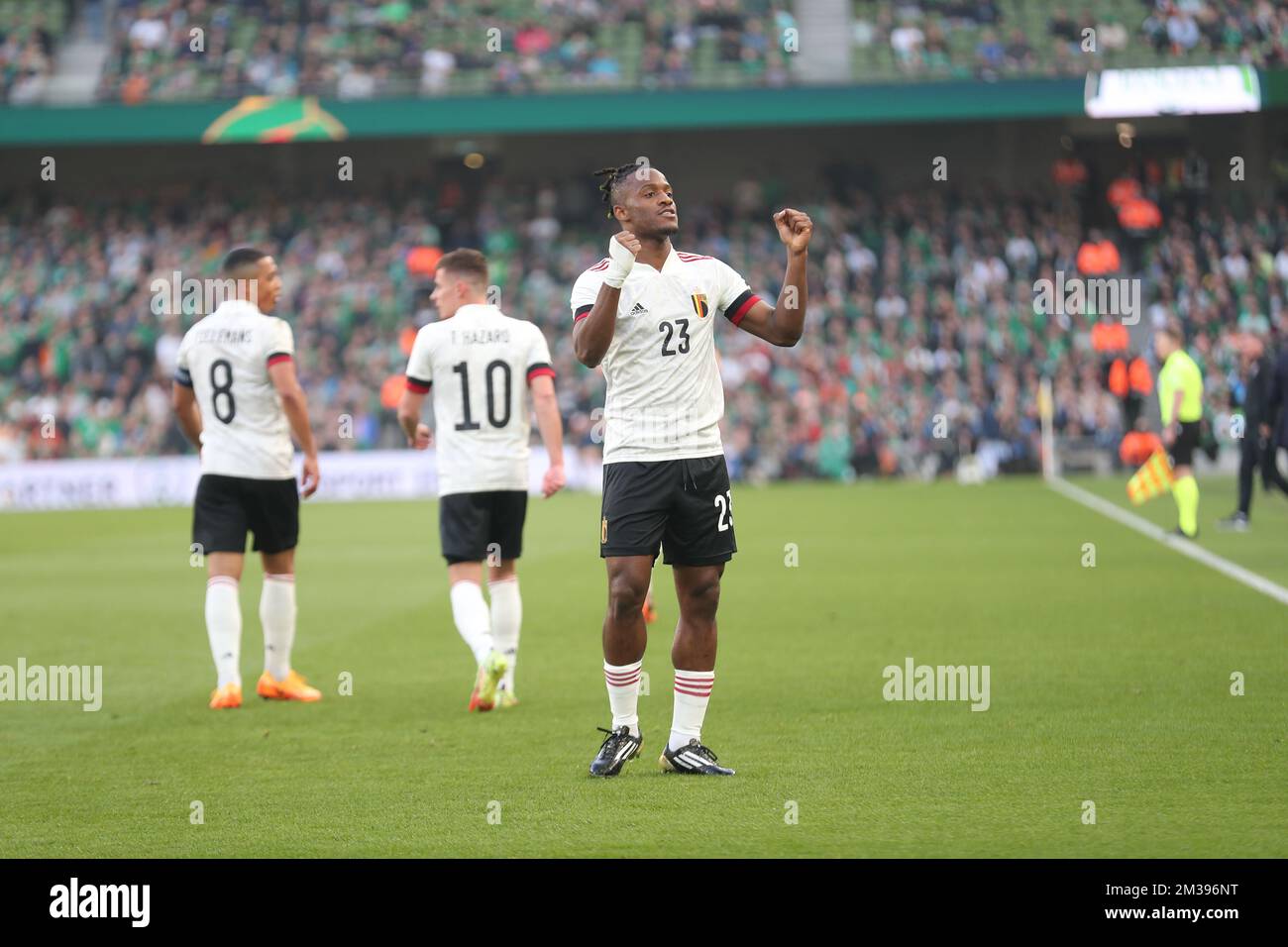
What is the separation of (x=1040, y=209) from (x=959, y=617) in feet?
88.8

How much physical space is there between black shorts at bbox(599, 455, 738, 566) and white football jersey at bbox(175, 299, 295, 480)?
3051mm

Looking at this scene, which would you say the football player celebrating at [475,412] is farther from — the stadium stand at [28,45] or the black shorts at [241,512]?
the stadium stand at [28,45]

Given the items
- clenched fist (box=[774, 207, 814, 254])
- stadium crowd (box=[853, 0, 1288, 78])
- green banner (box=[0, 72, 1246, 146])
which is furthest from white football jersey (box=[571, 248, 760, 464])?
green banner (box=[0, 72, 1246, 146])

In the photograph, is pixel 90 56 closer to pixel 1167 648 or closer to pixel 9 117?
pixel 9 117

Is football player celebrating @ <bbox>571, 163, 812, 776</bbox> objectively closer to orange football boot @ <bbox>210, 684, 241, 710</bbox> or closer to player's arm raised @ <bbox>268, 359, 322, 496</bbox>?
player's arm raised @ <bbox>268, 359, 322, 496</bbox>

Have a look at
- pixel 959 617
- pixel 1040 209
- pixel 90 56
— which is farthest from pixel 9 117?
pixel 959 617

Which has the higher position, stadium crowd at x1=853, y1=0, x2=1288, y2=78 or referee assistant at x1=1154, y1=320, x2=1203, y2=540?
stadium crowd at x1=853, y1=0, x2=1288, y2=78

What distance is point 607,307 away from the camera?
266 inches

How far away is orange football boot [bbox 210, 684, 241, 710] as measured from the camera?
9461mm

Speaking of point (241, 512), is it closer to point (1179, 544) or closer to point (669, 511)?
point (669, 511)

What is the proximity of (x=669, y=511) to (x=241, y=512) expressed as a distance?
335cm

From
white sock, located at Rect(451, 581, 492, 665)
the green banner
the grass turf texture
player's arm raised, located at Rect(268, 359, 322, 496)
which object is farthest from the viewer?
the green banner

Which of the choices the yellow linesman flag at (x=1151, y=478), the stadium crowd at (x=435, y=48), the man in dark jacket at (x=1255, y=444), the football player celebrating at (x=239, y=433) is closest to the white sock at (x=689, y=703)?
the football player celebrating at (x=239, y=433)
